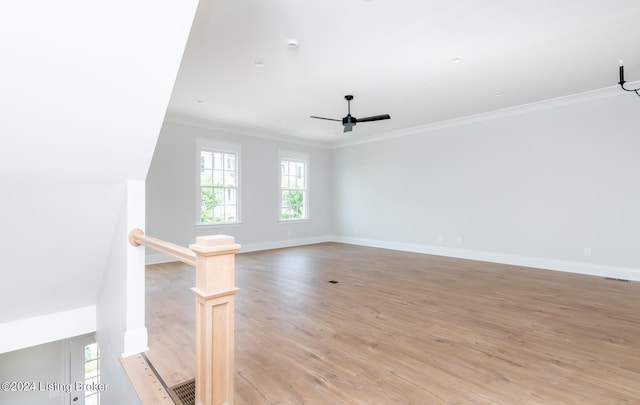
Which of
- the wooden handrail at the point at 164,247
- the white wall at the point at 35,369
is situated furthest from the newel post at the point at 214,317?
the white wall at the point at 35,369

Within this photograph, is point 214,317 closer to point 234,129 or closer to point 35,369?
point 35,369

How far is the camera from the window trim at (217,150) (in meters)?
6.10

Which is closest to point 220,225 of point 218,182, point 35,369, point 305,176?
point 218,182

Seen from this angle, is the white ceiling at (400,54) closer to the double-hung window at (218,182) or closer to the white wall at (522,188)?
the white wall at (522,188)

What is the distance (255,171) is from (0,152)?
541 cm

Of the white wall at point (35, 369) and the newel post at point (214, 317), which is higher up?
the newel post at point (214, 317)

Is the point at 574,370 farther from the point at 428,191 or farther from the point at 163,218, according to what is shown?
the point at 163,218

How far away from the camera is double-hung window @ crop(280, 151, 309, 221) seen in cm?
768

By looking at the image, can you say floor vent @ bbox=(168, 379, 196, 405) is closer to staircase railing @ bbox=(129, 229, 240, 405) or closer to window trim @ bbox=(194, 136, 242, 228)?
staircase railing @ bbox=(129, 229, 240, 405)

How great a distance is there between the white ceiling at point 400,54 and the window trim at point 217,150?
35.2 inches

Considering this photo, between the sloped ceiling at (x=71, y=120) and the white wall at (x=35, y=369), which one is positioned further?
the white wall at (x=35, y=369)

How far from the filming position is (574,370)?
2.03 m

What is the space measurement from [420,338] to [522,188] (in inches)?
168

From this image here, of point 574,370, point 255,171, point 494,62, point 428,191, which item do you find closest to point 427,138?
point 428,191
